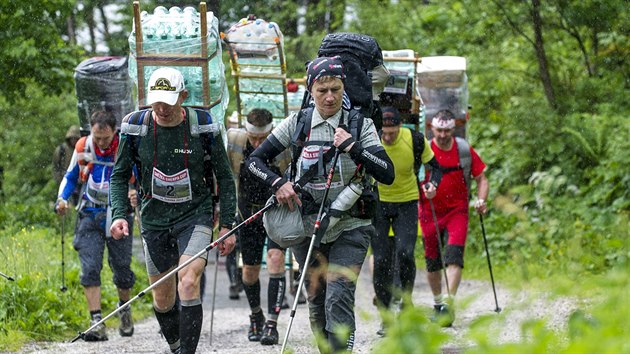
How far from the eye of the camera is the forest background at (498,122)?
41.5 feet

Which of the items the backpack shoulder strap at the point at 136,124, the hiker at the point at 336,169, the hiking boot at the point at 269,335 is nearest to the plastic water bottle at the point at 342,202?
the hiker at the point at 336,169

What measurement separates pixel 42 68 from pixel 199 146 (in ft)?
29.1

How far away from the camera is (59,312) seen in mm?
11000

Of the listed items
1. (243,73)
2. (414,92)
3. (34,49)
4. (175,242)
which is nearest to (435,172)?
(414,92)

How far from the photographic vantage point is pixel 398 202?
415 inches

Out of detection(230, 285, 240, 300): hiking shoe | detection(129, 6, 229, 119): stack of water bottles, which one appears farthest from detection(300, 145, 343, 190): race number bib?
detection(230, 285, 240, 300): hiking shoe

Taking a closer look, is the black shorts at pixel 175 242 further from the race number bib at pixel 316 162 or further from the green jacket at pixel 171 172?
the race number bib at pixel 316 162

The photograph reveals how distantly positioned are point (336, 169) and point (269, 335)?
11.0ft

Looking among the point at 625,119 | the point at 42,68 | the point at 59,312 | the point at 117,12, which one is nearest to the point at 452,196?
the point at 59,312

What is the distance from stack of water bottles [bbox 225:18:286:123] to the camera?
11.3 meters

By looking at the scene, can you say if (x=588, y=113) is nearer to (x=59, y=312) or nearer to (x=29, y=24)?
A: (x=29, y=24)

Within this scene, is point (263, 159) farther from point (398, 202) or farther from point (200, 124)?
point (398, 202)

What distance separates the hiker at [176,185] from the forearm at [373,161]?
121 cm

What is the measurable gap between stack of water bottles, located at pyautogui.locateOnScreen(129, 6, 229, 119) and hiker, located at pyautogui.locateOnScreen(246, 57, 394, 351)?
97.0 inches
